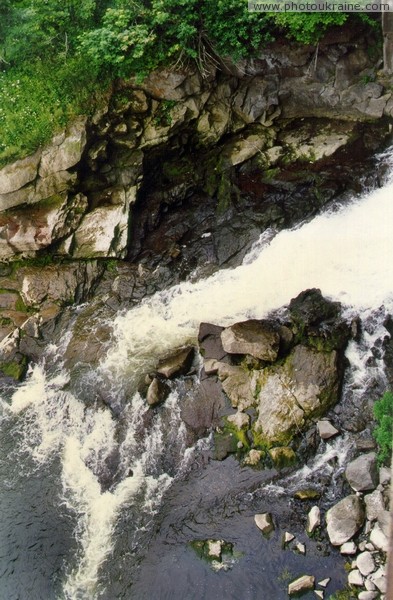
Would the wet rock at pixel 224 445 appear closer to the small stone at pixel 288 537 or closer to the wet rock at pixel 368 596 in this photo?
the small stone at pixel 288 537

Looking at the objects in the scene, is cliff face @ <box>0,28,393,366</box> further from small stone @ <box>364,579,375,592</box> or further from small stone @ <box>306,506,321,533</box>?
small stone @ <box>364,579,375,592</box>

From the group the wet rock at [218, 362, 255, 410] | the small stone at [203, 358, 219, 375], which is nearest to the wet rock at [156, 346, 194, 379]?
the small stone at [203, 358, 219, 375]

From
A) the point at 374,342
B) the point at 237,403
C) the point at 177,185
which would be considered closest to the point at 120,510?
the point at 237,403

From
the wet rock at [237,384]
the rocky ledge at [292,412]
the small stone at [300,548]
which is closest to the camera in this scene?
the rocky ledge at [292,412]

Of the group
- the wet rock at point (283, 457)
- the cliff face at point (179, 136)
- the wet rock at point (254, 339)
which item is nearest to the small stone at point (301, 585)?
the wet rock at point (283, 457)

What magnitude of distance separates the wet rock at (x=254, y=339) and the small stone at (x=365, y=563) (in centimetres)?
410

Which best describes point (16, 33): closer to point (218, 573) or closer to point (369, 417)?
point (369, 417)

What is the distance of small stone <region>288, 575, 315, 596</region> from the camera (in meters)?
8.09

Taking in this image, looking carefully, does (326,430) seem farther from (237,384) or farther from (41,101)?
(41,101)

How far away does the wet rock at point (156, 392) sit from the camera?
36.7 ft

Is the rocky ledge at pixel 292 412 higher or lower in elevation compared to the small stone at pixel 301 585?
higher

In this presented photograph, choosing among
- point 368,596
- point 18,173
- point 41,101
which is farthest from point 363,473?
point 41,101

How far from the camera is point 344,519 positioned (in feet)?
27.9

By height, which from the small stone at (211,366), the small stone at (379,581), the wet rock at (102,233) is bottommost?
the small stone at (379,581)
